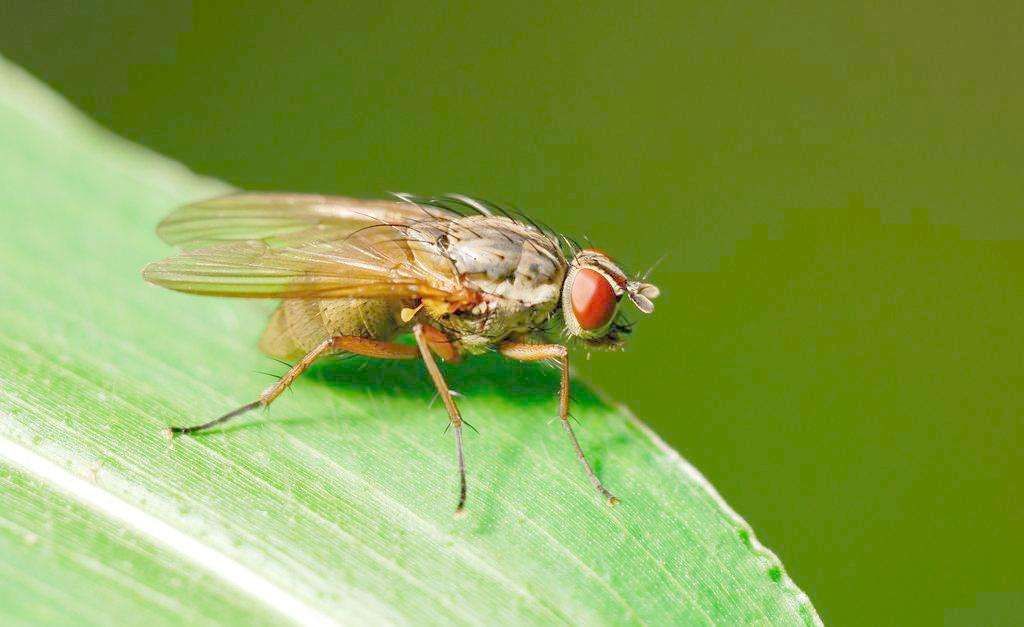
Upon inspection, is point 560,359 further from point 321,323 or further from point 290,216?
point 290,216

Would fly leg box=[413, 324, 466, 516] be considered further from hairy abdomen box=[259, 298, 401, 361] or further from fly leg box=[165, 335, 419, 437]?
hairy abdomen box=[259, 298, 401, 361]

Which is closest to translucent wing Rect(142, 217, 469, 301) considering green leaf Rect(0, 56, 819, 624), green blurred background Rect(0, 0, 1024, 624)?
green leaf Rect(0, 56, 819, 624)

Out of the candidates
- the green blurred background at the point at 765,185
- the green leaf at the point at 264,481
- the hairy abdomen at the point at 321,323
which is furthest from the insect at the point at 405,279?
the green blurred background at the point at 765,185

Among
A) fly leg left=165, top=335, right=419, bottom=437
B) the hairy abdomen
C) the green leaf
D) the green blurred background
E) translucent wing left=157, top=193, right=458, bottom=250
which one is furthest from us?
the green blurred background

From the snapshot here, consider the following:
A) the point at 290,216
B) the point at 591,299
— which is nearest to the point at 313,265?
the point at 290,216

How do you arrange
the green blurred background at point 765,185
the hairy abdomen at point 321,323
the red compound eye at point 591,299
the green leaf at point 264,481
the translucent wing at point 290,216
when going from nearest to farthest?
the green leaf at point 264,481 → the hairy abdomen at point 321,323 → the red compound eye at point 591,299 → the translucent wing at point 290,216 → the green blurred background at point 765,185

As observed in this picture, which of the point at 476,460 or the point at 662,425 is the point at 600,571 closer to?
the point at 476,460

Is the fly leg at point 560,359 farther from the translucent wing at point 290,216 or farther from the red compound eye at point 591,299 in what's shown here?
the translucent wing at point 290,216
